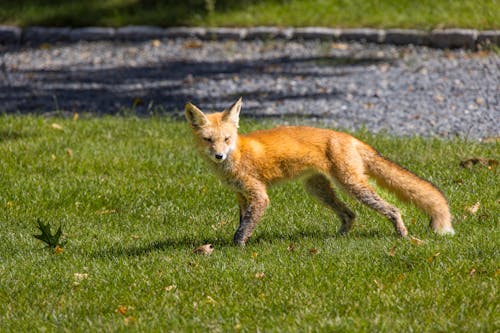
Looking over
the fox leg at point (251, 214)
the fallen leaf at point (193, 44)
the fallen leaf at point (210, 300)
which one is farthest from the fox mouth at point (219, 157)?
the fallen leaf at point (193, 44)

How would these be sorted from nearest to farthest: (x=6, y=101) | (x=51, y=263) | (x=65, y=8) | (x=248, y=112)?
(x=51, y=263) < (x=248, y=112) < (x=6, y=101) < (x=65, y=8)

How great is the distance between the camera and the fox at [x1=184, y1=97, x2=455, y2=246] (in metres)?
5.88

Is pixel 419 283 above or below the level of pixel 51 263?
above

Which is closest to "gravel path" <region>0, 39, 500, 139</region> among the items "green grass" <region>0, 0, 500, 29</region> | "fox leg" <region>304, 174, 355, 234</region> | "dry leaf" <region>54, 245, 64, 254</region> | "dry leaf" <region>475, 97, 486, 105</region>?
"dry leaf" <region>475, 97, 486, 105</region>

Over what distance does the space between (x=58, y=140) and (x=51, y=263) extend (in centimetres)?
327

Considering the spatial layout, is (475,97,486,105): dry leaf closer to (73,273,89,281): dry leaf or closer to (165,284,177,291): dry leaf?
(165,284,177,291): dry leaf

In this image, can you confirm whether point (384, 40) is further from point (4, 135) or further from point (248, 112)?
point (4, 135)

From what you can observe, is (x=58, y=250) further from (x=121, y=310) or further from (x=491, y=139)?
(x=491, y=139)

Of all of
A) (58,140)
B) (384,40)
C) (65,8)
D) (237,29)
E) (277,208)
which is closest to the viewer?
(277,208)

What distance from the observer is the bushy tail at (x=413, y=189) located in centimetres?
586

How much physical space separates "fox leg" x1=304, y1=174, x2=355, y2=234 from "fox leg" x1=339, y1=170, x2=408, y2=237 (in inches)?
15.4

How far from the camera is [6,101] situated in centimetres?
1118

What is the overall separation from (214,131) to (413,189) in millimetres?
1405

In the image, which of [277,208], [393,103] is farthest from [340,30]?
[277,208]
